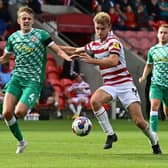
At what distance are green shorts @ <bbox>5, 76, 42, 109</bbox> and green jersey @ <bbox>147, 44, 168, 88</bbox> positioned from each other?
2.65 m

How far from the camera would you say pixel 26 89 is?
15141 millimetres

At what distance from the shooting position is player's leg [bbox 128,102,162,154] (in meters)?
15.1

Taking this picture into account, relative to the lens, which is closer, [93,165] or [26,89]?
[93,165]

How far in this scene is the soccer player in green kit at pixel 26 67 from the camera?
1505cm

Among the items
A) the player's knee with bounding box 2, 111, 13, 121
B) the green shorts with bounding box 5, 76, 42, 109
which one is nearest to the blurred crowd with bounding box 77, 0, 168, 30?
the green shorts with bounding box 5, 76, 42, 109

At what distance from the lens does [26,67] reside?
15.2 meters

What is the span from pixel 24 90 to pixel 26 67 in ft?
1.28

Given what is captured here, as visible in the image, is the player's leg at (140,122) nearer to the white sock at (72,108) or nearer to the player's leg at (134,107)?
the player's leg at (134,107)

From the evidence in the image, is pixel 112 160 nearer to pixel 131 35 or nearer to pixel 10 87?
pixel 10 87

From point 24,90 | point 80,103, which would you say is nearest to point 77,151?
point 24,90

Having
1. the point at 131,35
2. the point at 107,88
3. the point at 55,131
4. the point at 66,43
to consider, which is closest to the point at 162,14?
the point at 131,35

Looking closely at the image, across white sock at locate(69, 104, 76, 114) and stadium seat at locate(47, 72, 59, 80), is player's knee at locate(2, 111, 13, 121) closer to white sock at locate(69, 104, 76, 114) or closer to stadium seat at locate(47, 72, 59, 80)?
white sock at locate(69, 104, 76, 114)

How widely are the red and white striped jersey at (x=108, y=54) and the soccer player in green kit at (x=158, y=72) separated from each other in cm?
134

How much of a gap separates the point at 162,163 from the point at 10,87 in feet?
10.7
